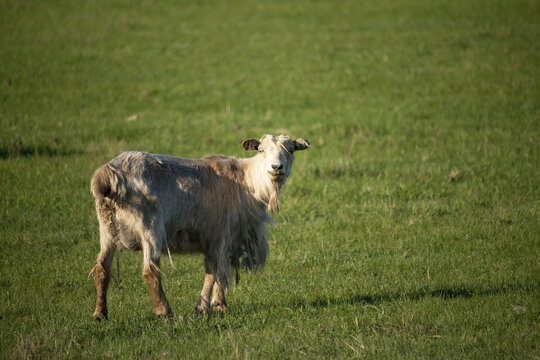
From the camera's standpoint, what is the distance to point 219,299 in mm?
7113

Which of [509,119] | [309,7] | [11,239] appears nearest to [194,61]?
[309,7]

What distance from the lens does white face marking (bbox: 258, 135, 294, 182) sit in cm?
694

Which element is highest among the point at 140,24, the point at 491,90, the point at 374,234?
the point at 140,24

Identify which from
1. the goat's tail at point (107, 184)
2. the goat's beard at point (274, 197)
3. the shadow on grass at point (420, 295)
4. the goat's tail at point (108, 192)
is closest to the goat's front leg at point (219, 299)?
the shadow on grass at point (420, 295)

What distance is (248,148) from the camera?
744 centimetres

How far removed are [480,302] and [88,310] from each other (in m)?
4.51

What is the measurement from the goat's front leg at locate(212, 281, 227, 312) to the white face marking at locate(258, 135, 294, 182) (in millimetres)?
1398

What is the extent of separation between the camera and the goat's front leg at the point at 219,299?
7.07m

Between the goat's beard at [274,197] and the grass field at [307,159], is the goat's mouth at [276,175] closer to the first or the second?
the goat's beard at [274,197]

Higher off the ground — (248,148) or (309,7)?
(309,7)

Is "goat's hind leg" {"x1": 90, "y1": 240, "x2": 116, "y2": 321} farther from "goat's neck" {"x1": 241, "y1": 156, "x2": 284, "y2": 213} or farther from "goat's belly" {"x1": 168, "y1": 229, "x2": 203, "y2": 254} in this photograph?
"goat's neck" {"x1": 241, "y1": 156, "x2": 284, "y2": 213}

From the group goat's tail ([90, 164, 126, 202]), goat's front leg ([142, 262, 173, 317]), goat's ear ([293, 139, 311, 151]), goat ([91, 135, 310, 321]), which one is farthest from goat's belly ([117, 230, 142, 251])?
goat's ear ([293, 139, 311, 151])

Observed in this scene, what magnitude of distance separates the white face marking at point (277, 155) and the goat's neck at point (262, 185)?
0.13 meters

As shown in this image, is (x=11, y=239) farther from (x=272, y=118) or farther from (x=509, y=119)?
(x=509, y=119)
